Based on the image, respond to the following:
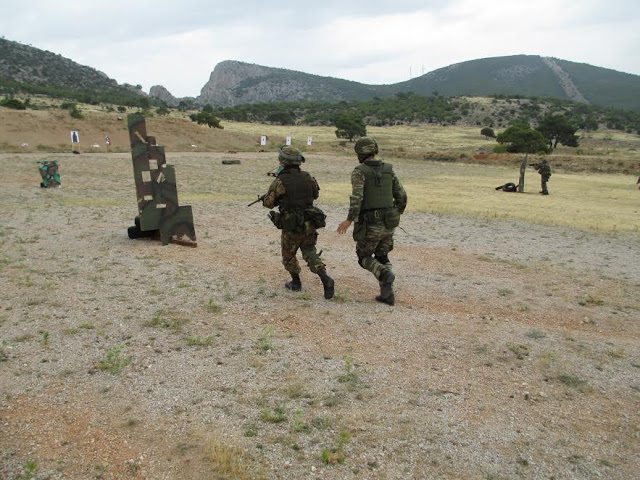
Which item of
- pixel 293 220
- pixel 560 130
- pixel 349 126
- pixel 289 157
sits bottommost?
pixel 293 220

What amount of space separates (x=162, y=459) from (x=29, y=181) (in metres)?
18.5

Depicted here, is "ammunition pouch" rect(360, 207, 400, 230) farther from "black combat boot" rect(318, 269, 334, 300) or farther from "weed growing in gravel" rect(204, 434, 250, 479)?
"weed growing in gravel" rect(204, 434, 250, 479)

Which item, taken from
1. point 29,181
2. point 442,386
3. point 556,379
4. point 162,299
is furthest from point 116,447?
point 29,181

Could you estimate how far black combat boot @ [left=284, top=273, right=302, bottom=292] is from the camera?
696 centimetres

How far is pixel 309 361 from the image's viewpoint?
4.76 m

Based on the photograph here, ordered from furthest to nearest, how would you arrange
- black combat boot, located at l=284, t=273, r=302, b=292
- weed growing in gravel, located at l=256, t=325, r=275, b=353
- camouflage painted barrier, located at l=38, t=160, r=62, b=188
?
camouflage painted barrier, located at l=38, t=160, r=62, b=188 < black combat boot, located at l=284, t=273, r=302, b=292 < weed growing in gravel, located at l=256, t=325, r=275, b=353

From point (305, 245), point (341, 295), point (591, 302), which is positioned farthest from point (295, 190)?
point (591, 302)

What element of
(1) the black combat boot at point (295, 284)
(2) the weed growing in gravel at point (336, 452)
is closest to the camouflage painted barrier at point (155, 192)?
(1) the black combat boot at point (295, 284)

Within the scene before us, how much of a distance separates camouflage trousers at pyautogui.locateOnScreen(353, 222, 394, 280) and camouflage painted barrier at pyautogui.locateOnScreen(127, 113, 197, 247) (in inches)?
162

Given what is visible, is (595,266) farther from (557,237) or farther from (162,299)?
(162,299)

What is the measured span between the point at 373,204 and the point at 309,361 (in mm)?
2320

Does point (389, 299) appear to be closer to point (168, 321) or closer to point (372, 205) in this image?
point (372, 205)

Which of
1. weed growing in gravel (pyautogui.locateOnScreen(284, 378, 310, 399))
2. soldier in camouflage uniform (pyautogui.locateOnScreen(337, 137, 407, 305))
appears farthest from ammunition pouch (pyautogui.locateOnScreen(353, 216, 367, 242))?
weed growing in gravel (pyautogui.locateOnScreen(284, 378, 310, 399))

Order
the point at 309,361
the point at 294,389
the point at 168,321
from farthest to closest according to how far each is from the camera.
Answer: the point at 168,321, the point at 309,361, the point at 294,389
